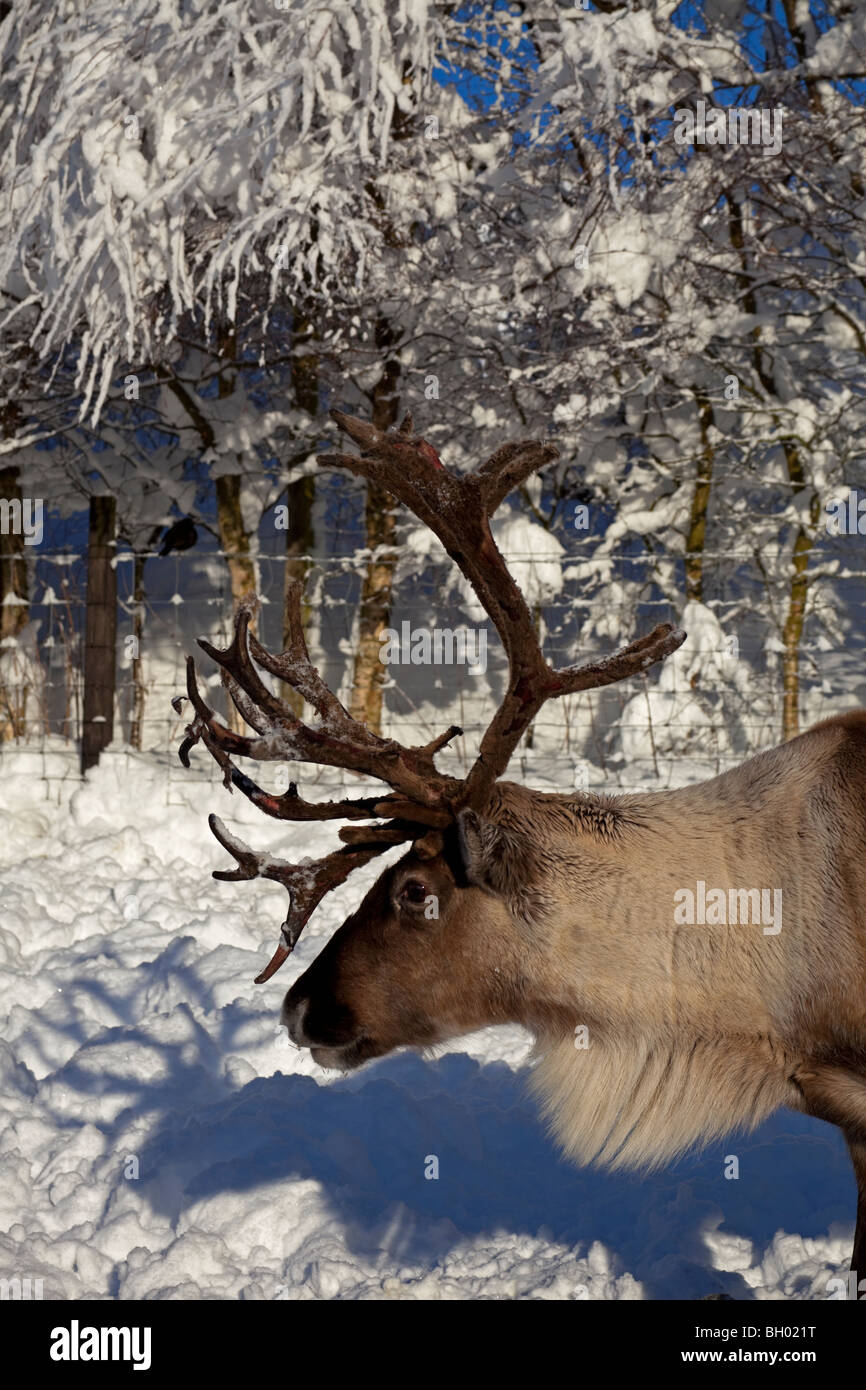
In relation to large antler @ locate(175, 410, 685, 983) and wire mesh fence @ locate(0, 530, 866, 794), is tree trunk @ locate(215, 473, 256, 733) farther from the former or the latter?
large antler @ locate(175, 410, 685, 983)

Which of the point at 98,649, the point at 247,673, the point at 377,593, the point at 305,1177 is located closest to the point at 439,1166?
the point at 305,1177

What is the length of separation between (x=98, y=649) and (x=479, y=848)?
570 cm

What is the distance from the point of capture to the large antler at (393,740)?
2787 mm

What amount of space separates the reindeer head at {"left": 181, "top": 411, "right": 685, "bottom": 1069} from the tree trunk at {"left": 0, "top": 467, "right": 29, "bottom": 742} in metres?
6.21

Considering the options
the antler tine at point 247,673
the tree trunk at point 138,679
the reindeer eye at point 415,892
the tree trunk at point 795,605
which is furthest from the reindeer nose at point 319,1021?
the tree trunk at point 795,605

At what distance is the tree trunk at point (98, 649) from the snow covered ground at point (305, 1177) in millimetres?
2995

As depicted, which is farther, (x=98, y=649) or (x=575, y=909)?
(x=98, y=649)

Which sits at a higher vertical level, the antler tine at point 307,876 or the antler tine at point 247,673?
the antler tine at point 247,673

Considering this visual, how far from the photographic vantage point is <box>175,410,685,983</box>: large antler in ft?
9.14

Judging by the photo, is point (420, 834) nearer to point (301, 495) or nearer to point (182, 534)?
point (301, 495)

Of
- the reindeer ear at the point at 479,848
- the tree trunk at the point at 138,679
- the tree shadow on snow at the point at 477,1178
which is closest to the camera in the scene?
the reindeer ear at the point at 479,848

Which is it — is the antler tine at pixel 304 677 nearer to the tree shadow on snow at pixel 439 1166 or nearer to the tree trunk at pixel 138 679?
the tree shadow on snow at pixel 439 1166

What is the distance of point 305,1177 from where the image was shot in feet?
11.7

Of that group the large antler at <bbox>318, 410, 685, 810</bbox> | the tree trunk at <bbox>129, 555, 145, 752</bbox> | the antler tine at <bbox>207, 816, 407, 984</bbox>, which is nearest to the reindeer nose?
the antler tine at <bbox>207, 816, 407, 984</bbox>
